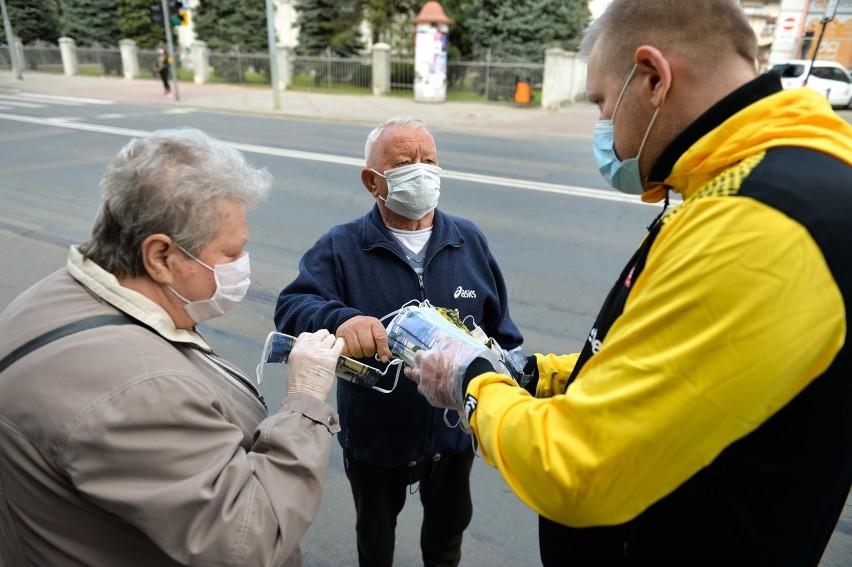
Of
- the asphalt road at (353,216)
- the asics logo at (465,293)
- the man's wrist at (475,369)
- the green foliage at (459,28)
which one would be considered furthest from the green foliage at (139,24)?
the man's wrist at (475,369)

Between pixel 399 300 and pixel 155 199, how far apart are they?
112 cm

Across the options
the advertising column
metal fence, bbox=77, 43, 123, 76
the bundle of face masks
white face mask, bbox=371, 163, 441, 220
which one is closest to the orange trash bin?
the advertising column

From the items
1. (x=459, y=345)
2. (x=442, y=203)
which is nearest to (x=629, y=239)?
(x=442, y=203)

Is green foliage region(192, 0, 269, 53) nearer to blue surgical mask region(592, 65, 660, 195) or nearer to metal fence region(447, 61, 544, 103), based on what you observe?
metal fence region(447, 61, 544, 103)

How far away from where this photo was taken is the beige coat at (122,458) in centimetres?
125

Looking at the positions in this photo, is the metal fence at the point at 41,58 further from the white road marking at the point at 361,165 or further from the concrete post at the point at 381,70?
the white road marking at the point at 361,165

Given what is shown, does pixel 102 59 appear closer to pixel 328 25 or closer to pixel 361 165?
pixel 328 25

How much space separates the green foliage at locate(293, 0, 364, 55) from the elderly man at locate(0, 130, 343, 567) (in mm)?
27468

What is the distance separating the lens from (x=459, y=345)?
1.76 meters

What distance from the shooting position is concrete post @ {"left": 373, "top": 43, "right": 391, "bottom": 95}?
23.8 metres

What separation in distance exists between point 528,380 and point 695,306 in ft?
3.63

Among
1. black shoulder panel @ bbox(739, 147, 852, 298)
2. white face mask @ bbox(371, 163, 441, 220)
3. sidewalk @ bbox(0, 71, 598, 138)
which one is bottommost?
sidewalk @ bbox(0, 71, 598, 138)

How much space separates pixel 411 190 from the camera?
2492 mm

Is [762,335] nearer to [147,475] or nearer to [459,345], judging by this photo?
[459,345]
